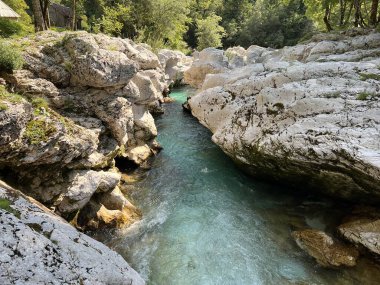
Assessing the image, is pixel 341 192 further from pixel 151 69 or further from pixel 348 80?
pixel 151 69

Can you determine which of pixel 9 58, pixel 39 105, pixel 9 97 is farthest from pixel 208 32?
pixel 9 97

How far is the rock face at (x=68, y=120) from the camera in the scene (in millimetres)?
9562

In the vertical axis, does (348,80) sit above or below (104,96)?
above

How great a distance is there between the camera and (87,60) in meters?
12.8

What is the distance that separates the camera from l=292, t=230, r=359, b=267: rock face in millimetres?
10234

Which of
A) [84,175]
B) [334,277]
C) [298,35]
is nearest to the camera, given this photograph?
[334,277]

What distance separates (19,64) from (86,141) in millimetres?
3767

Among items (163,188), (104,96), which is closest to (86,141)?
(104,96)

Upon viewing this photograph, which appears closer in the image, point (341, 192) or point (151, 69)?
point (341, 192)

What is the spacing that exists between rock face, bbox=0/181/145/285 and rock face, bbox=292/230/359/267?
7600 millimetres

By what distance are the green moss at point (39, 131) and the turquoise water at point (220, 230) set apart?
448 centimetres

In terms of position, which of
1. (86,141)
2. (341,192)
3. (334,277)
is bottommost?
(334,277)

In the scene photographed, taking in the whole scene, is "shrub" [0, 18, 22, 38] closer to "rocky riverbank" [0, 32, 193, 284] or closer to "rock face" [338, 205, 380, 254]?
"rocky riverbank" [0, 32, 193, 284]

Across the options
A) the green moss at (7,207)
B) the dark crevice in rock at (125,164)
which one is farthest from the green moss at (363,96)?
the green moss at (7,207)
